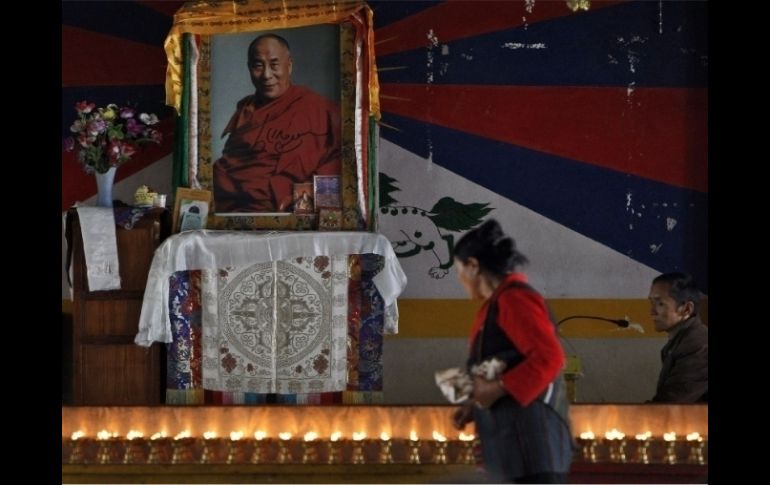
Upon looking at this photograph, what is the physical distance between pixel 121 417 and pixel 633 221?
341 centimetres

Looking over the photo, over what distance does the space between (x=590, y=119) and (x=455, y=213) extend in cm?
107

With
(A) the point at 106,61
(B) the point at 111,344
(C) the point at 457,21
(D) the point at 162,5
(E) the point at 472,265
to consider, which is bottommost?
(B) the point at 111,344

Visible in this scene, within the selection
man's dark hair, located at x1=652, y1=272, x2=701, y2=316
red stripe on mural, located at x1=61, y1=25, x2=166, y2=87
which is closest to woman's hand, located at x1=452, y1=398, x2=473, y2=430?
man's dark hair, located at x1=652, y1=272, x2=701, y2=316

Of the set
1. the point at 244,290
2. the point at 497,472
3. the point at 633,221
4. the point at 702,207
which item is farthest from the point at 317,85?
the point at 497,472

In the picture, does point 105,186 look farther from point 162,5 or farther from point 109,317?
point 162,5

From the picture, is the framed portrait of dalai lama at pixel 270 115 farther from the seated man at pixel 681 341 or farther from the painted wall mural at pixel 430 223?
the seated man at pixel 681 341

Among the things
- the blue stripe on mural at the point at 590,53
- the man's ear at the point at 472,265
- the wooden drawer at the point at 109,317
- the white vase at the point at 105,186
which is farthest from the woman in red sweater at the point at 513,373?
the blue stripe on mural at the point at 590,53

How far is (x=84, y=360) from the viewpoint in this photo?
5.48 m

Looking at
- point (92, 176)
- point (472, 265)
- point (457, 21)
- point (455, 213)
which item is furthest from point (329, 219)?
point (472, 265)

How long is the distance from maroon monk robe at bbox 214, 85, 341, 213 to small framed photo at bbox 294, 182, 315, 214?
0.13 feet

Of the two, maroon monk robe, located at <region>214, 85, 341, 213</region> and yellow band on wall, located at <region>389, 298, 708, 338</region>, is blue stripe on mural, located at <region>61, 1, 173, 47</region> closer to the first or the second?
maroon monk robe, located at <region>214, 85, 341, 213</region>

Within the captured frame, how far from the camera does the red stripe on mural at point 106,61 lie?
639 cm

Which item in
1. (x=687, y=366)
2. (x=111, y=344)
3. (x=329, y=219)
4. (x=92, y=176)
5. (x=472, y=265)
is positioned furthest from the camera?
(x=92, y=176)

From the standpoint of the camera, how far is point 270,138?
6008 mm
